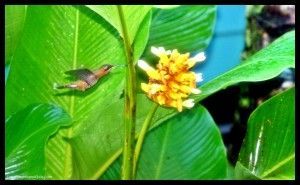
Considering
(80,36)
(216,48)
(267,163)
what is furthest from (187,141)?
(216,48)

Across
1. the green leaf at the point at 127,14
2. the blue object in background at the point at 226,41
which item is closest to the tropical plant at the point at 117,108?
the green leaf at the point at 127,14

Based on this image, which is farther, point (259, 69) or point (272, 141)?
point (272, 141)

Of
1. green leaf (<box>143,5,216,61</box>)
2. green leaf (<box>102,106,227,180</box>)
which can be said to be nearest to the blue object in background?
green leaf (<box>143,5,216,61</box>)

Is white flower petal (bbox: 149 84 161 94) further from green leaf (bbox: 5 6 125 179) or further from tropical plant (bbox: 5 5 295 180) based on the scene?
green leaf (bbox: 5 6 125 179)

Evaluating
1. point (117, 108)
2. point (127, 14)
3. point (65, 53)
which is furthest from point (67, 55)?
point (127, 14)

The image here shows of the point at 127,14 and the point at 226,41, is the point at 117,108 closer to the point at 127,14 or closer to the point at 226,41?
the point at 127,14

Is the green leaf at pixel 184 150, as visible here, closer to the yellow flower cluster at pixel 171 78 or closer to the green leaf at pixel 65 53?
the green leaf at pixel 65 53
